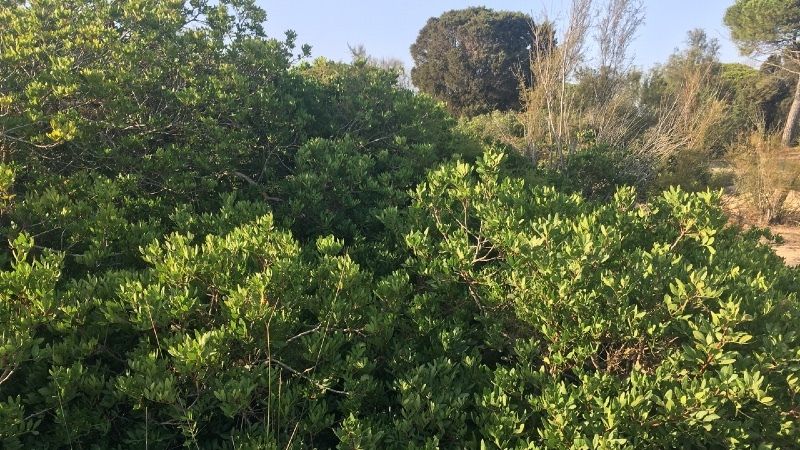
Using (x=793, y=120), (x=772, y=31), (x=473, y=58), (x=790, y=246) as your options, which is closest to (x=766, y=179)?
(x=790, y=246)

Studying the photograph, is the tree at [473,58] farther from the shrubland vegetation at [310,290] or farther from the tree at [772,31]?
the shrubland vegetation at [310,290]

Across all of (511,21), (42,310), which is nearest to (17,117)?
(42,310)

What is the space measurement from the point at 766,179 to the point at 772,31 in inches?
563

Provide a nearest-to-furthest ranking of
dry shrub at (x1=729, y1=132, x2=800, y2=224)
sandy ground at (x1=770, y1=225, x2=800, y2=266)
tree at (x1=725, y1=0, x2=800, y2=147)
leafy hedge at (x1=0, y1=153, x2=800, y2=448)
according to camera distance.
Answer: leafy hedge at (x1=0, y1=153, x2=800, y2=448) → sandy ground at (x1=770, y1=225, x2=800, y2=266) → dry shrub at (x1=729, y1=132, x2=800, y2=224) → tree at (x1=725, y1=0, x2=800, y2=147)

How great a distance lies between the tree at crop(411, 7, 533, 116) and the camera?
26.7 meters

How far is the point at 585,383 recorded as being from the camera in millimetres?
2178

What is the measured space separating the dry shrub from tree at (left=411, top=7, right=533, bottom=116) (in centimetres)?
1469

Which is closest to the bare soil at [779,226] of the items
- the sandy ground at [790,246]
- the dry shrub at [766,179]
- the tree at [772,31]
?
the sandy ground at [790,246]

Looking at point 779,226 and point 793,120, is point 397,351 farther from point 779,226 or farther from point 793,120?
point 793,120

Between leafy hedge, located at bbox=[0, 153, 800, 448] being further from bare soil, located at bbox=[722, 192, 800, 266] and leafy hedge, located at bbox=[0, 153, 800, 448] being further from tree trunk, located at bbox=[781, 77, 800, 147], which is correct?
tree trunk, located at bbox=[781, 77, 800, 147]

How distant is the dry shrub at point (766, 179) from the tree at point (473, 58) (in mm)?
14691

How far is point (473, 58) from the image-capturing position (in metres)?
27.1

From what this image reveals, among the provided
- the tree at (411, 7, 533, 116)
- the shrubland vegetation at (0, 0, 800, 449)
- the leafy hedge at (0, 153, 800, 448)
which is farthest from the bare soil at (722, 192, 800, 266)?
the tree at (411, 7, 533, 116)

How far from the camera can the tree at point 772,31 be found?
21.1 metres
